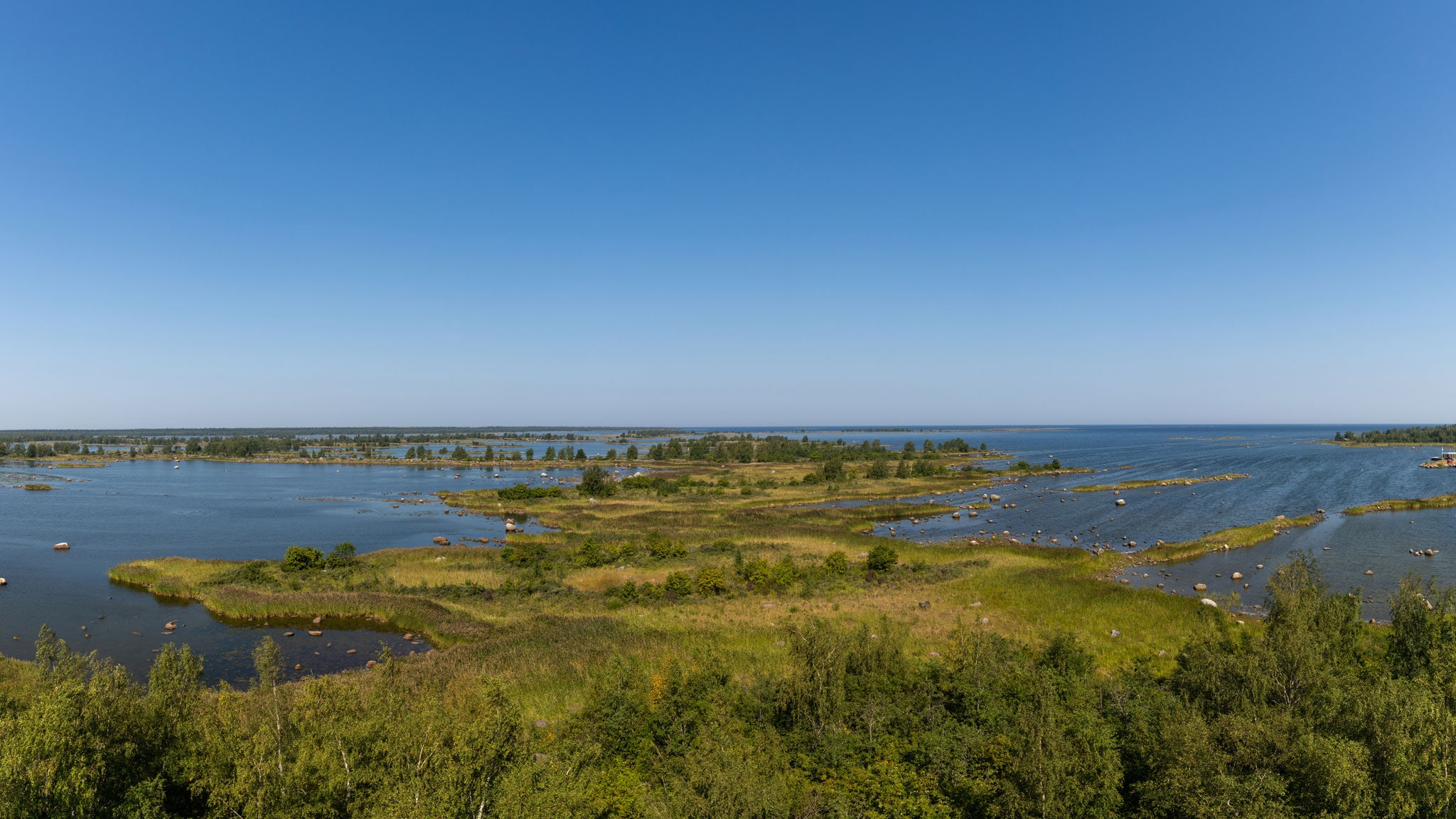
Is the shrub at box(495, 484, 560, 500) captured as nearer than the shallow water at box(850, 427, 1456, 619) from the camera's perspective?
No

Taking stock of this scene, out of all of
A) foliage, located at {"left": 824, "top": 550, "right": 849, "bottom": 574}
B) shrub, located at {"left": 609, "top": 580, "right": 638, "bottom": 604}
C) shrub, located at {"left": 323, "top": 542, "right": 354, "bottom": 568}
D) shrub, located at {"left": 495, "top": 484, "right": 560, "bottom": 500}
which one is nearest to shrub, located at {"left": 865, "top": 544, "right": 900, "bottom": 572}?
foliage, located at {"left": 824, "top": 550, "right": 849, "bottom": 574}

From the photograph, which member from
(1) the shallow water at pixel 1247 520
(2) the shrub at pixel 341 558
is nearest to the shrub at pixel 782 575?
(1) the shallow water at pixel 1247 520

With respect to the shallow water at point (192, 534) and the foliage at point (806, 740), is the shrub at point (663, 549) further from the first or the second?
the foliage at point (806, 740)

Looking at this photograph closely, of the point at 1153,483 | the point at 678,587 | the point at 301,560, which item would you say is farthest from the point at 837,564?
the point at 1153,483

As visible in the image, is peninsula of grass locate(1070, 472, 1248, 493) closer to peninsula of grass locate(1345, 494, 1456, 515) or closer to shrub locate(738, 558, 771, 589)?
peninsula of grass locate(1345, 494, 1456, 515)

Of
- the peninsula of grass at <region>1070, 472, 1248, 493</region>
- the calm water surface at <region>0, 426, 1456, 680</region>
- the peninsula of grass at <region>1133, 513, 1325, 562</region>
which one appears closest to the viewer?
the calm water surface at <region>0, 426, 1456, 680</region>

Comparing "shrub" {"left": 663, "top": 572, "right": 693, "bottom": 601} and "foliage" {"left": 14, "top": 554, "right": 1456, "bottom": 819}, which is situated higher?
"foliage" {"left": 14, "top": 554, "right": 1456, "bottom": 819}
